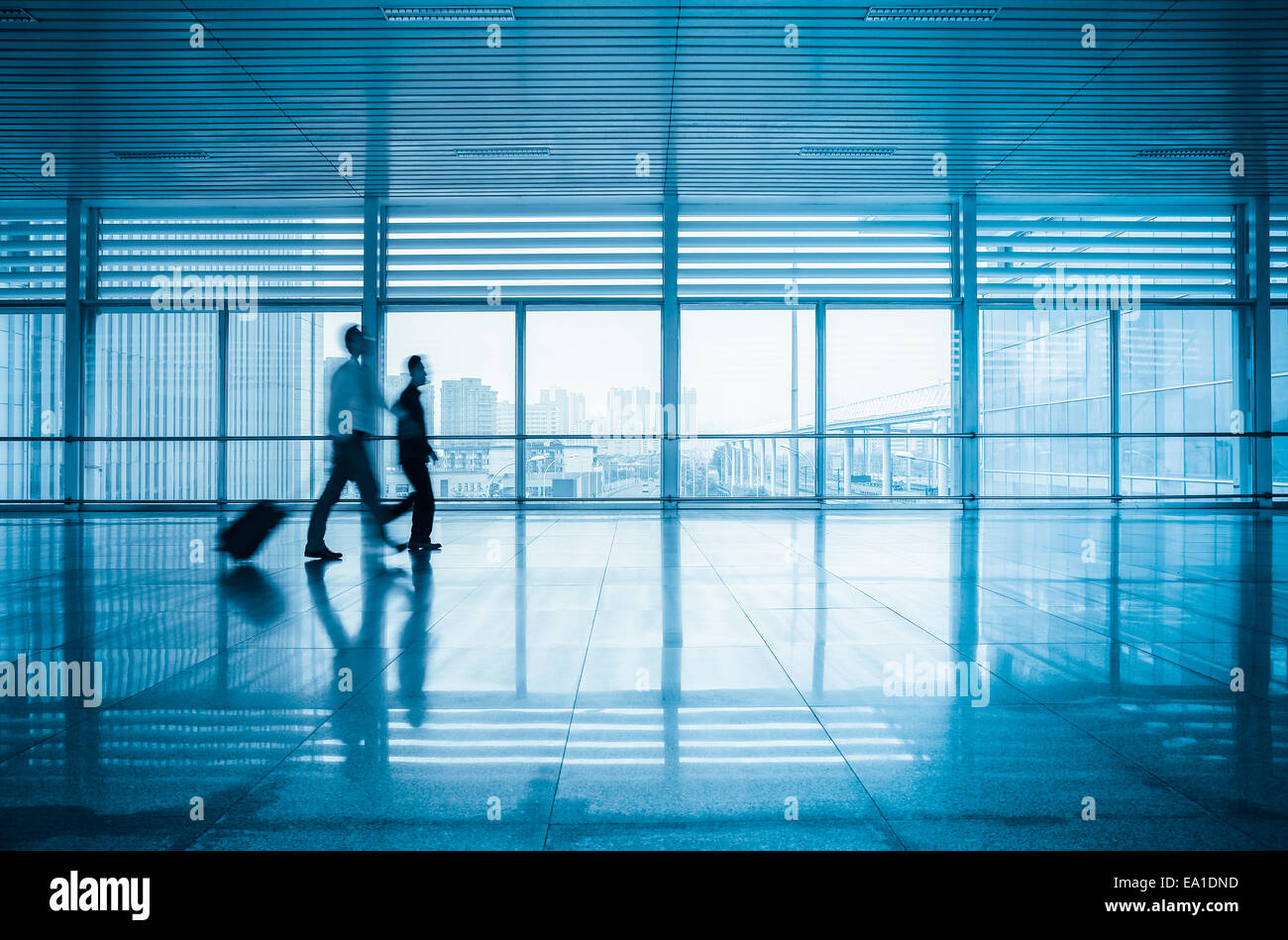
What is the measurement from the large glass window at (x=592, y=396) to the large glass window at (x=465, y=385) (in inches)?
15.8

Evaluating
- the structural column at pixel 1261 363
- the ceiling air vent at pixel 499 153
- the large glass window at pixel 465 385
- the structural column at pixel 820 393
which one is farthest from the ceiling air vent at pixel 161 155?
the structural column at pixel 1261 363

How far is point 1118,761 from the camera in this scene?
7.74 feet

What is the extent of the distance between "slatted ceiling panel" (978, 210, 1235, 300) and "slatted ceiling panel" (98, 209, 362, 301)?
34.2 ft

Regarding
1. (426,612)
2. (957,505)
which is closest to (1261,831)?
(426,612)

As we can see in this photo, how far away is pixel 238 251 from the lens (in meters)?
13.3

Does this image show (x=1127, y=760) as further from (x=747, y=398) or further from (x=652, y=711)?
(x=747, y=398)

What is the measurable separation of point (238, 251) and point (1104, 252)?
46.3 ft

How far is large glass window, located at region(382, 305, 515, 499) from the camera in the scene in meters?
13.1

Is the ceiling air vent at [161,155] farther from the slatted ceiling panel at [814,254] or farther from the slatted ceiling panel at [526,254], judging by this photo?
the slatted ceiling panel at [814,254]

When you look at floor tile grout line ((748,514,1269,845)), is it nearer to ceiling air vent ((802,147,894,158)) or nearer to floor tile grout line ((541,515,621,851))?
floor tile grout line ((541,515,621,851))

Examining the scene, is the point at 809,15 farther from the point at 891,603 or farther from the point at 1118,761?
the point at 1118,761

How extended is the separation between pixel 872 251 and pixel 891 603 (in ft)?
32.3

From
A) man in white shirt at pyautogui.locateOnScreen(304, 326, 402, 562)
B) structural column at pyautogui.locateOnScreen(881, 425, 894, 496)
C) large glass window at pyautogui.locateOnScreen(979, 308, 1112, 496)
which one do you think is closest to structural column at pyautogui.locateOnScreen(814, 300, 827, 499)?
structural column at pyautogui.locateOnScreen(881, 425, 894, 496)
